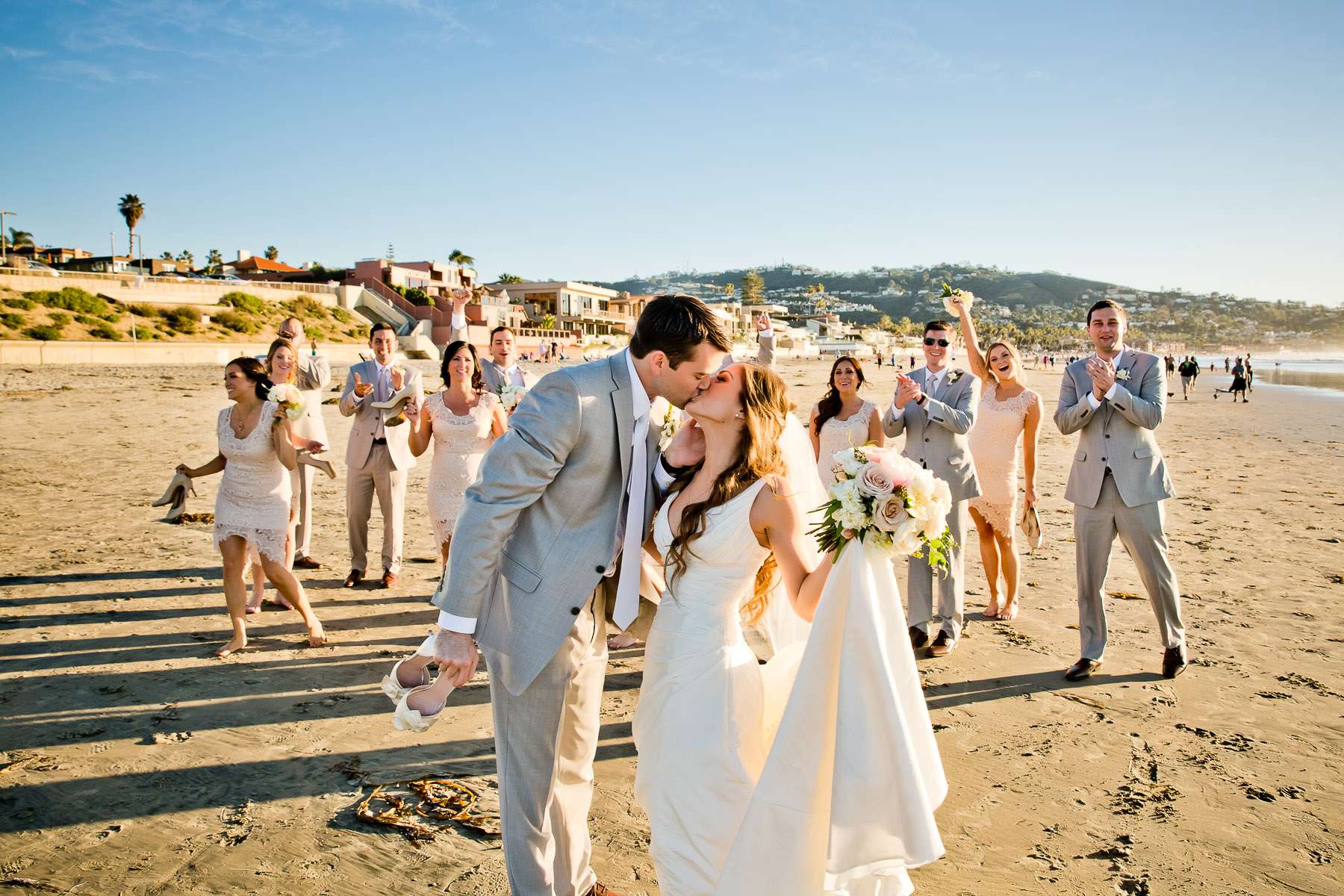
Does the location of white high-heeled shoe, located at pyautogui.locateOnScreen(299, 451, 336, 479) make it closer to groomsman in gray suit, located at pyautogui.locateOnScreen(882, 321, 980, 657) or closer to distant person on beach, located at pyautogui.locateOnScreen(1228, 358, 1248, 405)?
groomsman in gray suit, located at pyautogui.locateOnScreen(882, 321, 980, 657)

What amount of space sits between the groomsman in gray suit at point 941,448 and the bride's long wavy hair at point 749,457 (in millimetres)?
3701

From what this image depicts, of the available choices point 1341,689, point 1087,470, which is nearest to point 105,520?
point 1087,470

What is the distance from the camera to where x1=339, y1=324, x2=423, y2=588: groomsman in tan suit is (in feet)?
27.6

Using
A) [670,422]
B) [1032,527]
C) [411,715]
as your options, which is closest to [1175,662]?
[1032,527]

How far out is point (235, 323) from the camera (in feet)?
177

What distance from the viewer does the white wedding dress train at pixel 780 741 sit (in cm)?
290

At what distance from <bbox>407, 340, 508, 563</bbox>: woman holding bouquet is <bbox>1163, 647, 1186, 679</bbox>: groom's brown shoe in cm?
585

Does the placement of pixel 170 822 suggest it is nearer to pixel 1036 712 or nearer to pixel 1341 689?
pixel 1036 712

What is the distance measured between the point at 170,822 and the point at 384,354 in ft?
18.3

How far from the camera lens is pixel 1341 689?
5875mm

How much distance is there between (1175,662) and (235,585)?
7.37m

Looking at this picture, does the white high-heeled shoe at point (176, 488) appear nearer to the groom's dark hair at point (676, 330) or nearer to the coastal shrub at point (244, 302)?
the groom's dark hair at point (676, 330)

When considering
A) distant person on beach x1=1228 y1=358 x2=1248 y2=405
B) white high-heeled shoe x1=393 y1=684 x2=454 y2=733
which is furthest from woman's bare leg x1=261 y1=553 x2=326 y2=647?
distant person on beach x1=1228 y1=358 x2=1248 y2=405

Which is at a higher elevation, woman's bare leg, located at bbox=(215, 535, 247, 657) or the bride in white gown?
the bride in white gown
